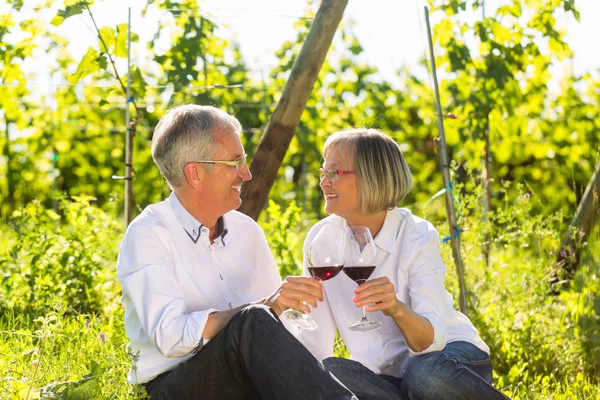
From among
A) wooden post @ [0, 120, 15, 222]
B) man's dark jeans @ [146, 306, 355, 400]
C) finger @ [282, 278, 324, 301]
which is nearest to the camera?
man's dark jeans @ [146, 306, 355, 400]

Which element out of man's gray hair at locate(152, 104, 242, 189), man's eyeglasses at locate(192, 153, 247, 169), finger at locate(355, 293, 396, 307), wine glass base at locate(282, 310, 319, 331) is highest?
man's gray hair at locate(152, 104, 242, 189)

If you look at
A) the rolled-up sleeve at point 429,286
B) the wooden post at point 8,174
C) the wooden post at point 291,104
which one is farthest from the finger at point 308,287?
the wooden post at point 8,174

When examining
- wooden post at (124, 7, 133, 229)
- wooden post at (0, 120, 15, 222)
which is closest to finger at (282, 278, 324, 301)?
wooden post at (124, 7, 133, 229)

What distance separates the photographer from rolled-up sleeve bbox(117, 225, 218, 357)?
2475 mm

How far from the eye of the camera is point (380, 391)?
2756 mm

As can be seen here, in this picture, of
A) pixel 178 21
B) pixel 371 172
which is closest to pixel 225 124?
pixel 371 172

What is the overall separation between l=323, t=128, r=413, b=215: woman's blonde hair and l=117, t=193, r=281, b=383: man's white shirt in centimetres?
42

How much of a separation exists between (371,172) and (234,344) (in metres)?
0.81

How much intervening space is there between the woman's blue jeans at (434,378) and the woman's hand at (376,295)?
307mm

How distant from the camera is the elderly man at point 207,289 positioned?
236 centimetres

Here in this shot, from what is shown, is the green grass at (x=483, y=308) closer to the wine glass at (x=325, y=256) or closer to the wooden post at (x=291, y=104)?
the wooden post at (x=291, y=104)

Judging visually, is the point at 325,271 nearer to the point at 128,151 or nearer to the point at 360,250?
the point at 360,250

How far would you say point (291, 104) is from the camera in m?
4.07

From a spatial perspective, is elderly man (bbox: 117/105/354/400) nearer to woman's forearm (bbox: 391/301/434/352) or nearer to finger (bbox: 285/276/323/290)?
finger (bbox: 285/276/323/290)
